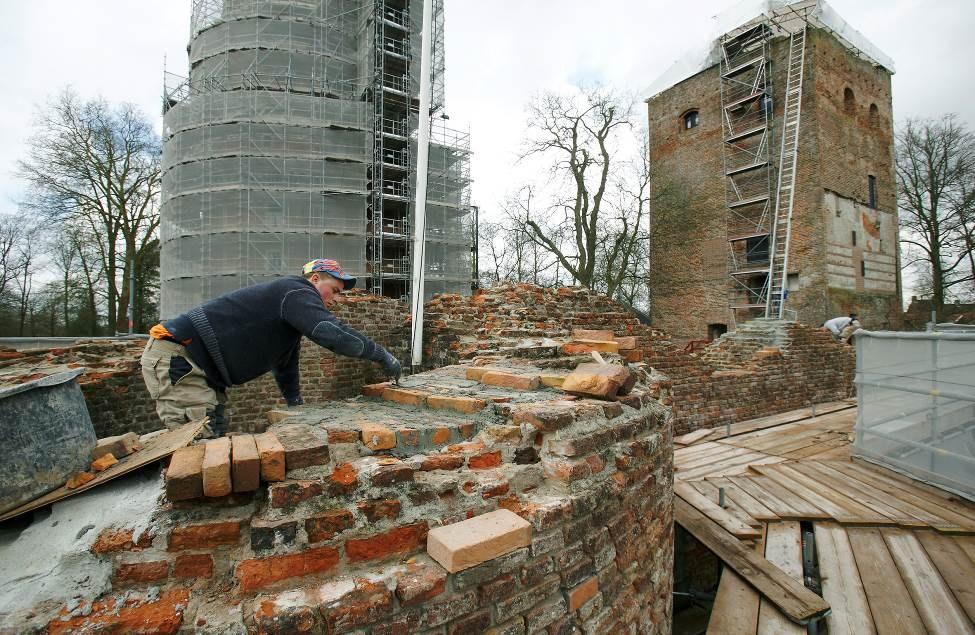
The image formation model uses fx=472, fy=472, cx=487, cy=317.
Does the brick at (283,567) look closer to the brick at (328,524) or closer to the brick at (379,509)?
the brick at (328,524)

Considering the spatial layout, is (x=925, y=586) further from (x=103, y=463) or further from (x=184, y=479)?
(x=103, y=463)

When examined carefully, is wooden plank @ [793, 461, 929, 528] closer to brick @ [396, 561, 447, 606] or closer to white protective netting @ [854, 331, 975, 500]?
white protective netting @ [854, 331, 975, 500]

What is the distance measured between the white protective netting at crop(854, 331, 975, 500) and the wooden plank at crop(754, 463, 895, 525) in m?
0.94

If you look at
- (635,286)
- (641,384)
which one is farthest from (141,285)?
(641,384)

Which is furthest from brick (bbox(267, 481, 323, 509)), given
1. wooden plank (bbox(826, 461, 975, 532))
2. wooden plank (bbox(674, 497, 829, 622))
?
wooden plank (bbox(826, 461, 975, 532))

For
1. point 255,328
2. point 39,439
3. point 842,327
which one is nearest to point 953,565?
point 255,328

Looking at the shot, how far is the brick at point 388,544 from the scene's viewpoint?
1.43m

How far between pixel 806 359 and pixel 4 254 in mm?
29759

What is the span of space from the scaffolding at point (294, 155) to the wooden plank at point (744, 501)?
1457 centimetres

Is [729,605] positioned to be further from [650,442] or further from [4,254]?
[4,254]

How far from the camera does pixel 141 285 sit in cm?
2205

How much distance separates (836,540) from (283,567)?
154 inches

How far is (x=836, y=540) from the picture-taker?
347cm

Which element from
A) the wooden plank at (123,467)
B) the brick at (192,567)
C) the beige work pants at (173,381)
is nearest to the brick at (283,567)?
the brick at (192,567)
